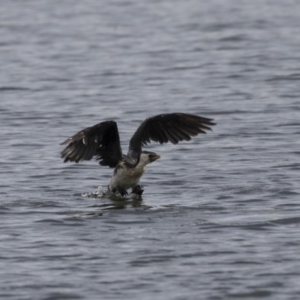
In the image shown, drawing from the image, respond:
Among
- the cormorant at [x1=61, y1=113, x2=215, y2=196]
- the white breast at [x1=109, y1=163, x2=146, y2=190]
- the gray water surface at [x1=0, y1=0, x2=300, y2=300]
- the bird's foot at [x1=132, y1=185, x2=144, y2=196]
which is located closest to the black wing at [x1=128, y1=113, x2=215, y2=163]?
the cormorant at [x1=61, y1=113, x2=215, y2=196]

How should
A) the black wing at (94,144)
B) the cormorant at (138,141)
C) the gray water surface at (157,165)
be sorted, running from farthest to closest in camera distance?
the cormorant at (138,141)
the black wing at (94,144)
the gray water surface at (157,165)

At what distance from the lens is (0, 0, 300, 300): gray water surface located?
872cm

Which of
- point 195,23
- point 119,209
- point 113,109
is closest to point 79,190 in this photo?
point 119,209

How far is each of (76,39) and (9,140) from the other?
10981 millimetres

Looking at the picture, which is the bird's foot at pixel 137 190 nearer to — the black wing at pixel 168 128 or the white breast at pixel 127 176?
the white breast at pixel 127 176

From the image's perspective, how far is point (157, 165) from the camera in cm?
1345

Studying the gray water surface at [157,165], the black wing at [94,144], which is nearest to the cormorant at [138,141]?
the black wing at [94,144]

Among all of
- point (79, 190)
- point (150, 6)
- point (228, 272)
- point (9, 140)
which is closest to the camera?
point (228, 272)

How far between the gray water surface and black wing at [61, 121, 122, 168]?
505mm

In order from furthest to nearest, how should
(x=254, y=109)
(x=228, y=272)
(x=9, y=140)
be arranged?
(x=254, y=109) < (x=9, y=140) < (x=228, y=272)

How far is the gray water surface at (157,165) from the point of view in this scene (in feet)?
28.6

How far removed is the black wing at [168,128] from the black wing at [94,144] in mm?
224

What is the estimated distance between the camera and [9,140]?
49.5 feet

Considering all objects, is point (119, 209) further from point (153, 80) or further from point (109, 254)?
point (153, 80)
